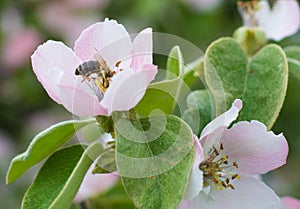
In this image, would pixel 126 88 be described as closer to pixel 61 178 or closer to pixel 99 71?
pixel 99 71

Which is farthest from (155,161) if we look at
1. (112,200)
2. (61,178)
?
(112,200)

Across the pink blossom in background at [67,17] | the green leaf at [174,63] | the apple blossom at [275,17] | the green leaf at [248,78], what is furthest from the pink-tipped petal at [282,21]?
the pink blossom in background at [67,17]

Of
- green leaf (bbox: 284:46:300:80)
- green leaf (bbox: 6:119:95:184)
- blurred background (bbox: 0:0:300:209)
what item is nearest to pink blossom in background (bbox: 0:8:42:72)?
blurred background (bbox: 0:0:300:209)

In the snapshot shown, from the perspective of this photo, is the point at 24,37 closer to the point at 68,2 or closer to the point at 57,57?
the point at 68,2

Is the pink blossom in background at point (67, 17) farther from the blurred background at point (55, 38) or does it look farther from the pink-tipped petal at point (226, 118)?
the pink-tipped petal at point (226, 118)

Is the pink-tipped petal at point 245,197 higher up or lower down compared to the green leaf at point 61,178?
lower down

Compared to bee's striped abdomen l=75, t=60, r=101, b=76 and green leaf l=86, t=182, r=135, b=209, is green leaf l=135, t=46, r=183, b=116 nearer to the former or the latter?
bee's striped abdomen l=75, t=60, r=101, b=76
